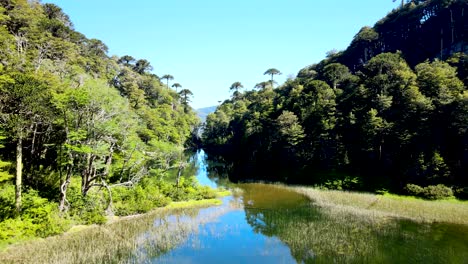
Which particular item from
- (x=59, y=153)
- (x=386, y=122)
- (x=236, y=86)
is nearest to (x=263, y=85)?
(x=236, y=86)

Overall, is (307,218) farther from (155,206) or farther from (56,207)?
(56,207)

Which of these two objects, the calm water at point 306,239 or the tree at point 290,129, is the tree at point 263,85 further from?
the calm water at point 306,239

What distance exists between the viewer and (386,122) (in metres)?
57.3

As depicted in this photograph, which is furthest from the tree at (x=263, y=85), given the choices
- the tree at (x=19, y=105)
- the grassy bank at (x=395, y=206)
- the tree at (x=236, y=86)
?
the tree at (x=19, y=105)

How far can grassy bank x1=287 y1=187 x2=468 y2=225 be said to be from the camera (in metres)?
35.1

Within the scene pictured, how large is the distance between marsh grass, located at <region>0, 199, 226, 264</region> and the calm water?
0.82m

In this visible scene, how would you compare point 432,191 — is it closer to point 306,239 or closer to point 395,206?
point 395,206

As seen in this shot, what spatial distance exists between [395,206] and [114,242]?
113 feet

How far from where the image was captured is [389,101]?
5850cm

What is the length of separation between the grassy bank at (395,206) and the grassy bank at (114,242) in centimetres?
1842

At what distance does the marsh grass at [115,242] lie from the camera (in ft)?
70.4

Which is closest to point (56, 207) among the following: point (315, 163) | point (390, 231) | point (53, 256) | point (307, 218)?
point (53, 256)

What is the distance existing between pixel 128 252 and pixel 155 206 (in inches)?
608

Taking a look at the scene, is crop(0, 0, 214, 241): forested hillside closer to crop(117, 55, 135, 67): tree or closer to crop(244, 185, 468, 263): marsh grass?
crop(244, 185, 468, 263): marsh grass
